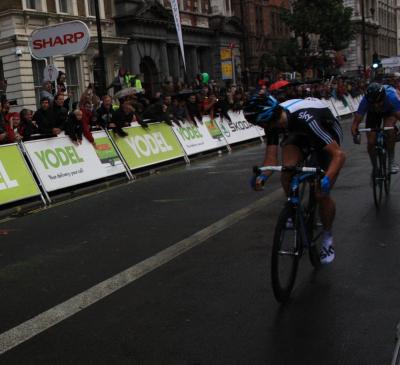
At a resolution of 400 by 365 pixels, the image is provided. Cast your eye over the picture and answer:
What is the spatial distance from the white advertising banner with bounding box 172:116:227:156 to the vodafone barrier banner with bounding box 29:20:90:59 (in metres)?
3.18

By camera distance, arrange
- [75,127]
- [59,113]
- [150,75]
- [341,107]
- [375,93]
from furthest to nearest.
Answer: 1. [150,75]
2. [341,107]
3. [59,113]
4. [75,127]
5. [375,93]

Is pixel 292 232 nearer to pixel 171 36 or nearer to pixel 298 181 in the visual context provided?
pixel 298 181

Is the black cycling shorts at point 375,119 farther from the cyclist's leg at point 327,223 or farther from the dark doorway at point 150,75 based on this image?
the dark doorway at point 150,75

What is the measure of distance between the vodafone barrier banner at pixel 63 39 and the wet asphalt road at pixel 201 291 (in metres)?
6.87

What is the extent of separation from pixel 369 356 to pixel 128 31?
34277 millimetres

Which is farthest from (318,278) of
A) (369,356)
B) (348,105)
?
(348,105)

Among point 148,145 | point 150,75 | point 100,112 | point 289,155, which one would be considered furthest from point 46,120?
point 150,75

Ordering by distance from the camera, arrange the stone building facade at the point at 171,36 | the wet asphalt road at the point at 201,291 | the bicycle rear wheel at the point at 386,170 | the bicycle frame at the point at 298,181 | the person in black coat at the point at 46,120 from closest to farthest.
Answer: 1. the wet asphalt road at the point at 201,291
2. the bicycle frame at the point at 298,181
3. the bicycle rear wheel at the point at 386,170
4. the person in black coat at the point at 46,120
5. the stone building facade at the point at 171,36

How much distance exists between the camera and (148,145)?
47.1 ft

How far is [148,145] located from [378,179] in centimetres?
733

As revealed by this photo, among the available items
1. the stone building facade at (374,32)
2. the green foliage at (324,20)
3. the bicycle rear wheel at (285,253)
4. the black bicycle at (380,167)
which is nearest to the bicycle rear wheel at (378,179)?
the black bicycle at (380,167)

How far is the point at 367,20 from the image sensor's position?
91.4 meters

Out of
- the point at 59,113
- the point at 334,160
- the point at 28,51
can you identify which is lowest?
the point at 334,160

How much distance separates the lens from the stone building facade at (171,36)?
3600 centimetres
